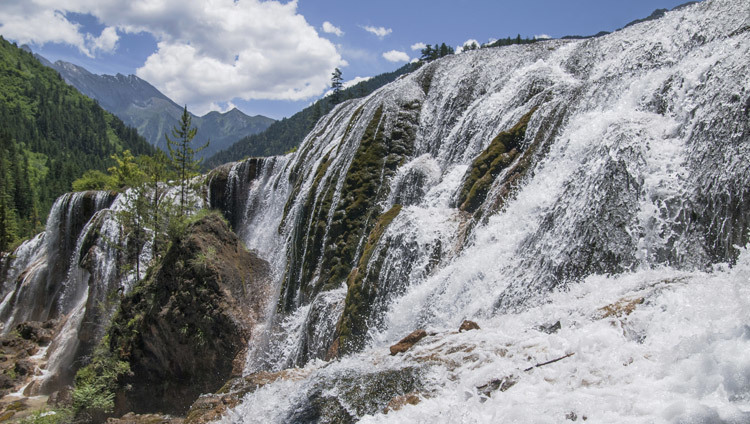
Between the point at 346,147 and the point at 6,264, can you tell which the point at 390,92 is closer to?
the point at 346,147

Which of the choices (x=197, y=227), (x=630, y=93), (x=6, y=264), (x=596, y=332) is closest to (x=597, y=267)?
(x=596, y=332)

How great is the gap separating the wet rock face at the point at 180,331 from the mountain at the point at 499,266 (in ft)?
0.30

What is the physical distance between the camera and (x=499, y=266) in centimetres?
895

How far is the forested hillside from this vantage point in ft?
→ 276

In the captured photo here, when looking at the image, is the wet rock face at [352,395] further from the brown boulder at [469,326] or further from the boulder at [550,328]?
the boulder at [550,328]

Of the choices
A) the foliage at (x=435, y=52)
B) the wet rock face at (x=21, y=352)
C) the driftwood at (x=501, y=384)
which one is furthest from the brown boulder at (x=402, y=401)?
the foliage at (x=435, y=52)

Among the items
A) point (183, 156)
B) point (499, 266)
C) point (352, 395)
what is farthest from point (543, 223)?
point (183, 156)

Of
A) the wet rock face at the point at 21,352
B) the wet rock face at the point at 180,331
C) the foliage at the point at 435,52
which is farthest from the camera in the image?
the foliage at the point at 435,52

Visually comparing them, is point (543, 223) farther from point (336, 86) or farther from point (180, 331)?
point (336, 86)

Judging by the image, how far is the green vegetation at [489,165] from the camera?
504 inches

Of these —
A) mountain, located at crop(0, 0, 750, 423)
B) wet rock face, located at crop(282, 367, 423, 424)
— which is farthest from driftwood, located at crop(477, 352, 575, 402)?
wet rock face, located at crop(282, 367, 423, 424)

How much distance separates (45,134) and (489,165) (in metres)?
170

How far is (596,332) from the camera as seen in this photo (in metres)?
5.34

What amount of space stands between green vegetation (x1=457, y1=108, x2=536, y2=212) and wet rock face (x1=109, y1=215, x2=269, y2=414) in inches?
430
